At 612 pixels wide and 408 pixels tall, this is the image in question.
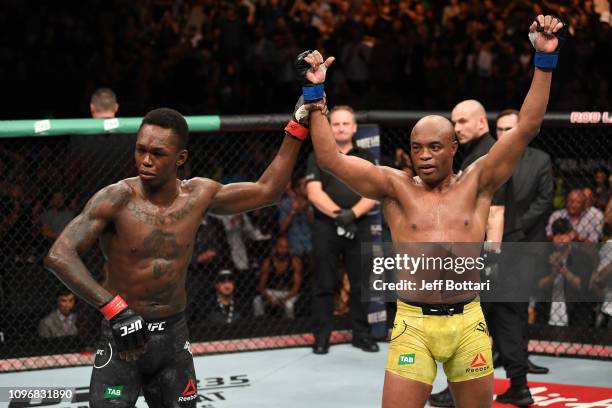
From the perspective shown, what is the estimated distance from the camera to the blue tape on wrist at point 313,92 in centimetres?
358

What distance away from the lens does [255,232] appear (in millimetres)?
6758

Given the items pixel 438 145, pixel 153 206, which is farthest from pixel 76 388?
pixel 438 145

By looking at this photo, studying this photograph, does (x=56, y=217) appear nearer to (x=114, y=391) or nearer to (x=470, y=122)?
(x=470, y=122)

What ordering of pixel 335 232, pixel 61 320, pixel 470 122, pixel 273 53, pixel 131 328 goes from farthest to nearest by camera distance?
pixel 273 53, pixel 335 232, pixel 61 320, pixel 470 122, pixel 131 328

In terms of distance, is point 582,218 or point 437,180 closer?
point 437,180

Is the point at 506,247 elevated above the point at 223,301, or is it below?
above

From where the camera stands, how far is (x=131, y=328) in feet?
10.2

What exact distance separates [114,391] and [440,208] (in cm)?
137

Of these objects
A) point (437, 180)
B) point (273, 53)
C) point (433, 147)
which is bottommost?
point (437, 180)

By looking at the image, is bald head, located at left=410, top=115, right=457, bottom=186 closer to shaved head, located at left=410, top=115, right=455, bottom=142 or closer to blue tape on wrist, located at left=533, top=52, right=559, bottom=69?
shaved head, located at left=410, top=115, right=455, bottom=142

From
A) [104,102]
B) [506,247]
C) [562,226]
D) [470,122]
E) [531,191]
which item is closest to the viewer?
[470,122]

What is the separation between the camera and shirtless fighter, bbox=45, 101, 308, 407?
129 inches

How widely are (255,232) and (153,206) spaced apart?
3.35m

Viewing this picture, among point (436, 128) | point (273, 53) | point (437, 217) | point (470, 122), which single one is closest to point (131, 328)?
point (437, 217)
